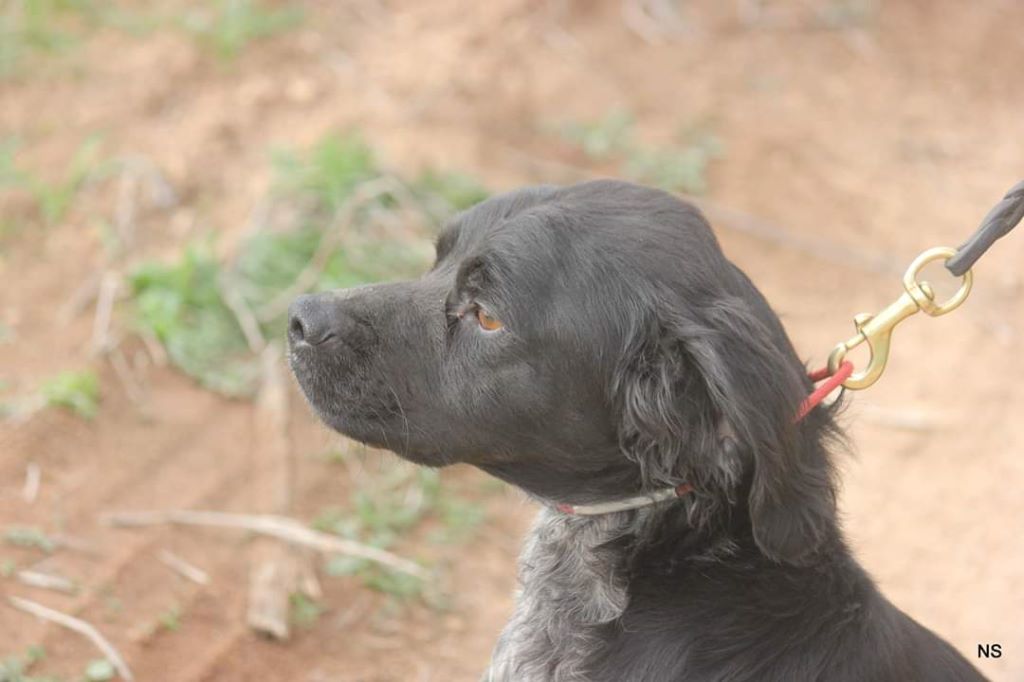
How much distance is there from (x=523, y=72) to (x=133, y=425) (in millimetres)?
4445

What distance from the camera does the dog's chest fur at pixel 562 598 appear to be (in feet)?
11.0

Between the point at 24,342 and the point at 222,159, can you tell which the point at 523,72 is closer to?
the point at 222,159

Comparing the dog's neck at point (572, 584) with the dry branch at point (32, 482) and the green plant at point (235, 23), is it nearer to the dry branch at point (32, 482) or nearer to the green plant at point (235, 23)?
the dry branch at point (32, 482)

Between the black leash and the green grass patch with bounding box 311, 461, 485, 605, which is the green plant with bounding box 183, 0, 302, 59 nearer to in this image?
the green grass patch with bounding box 311, 461, 485, 605

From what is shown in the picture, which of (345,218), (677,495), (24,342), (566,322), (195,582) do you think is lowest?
(195,582)

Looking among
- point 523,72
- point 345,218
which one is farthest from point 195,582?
point 523,72

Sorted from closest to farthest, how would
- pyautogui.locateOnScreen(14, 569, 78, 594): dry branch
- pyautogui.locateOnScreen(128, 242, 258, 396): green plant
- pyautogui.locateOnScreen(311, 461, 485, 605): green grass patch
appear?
pyautogui.locateOnScreen(14, 569, 78, 594): dry branch, pyautogui.locateOnScreen(311, 461, 485, 605): green grass patch, pyautogui.locateOnScreen(128, 242, 258, 396): green plant

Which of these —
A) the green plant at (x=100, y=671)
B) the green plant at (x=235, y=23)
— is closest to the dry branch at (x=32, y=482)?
the green plant at (x=100, y=671)

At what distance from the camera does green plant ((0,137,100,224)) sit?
6.37 metres

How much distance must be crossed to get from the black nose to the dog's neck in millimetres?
902

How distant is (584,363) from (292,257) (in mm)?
3449

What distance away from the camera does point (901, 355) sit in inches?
277

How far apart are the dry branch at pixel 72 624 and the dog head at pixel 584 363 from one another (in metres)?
1.42

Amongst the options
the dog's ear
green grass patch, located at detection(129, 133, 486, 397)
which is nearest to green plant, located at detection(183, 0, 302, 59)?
green grass patch, located at detection(129, 133, 486, 397)
